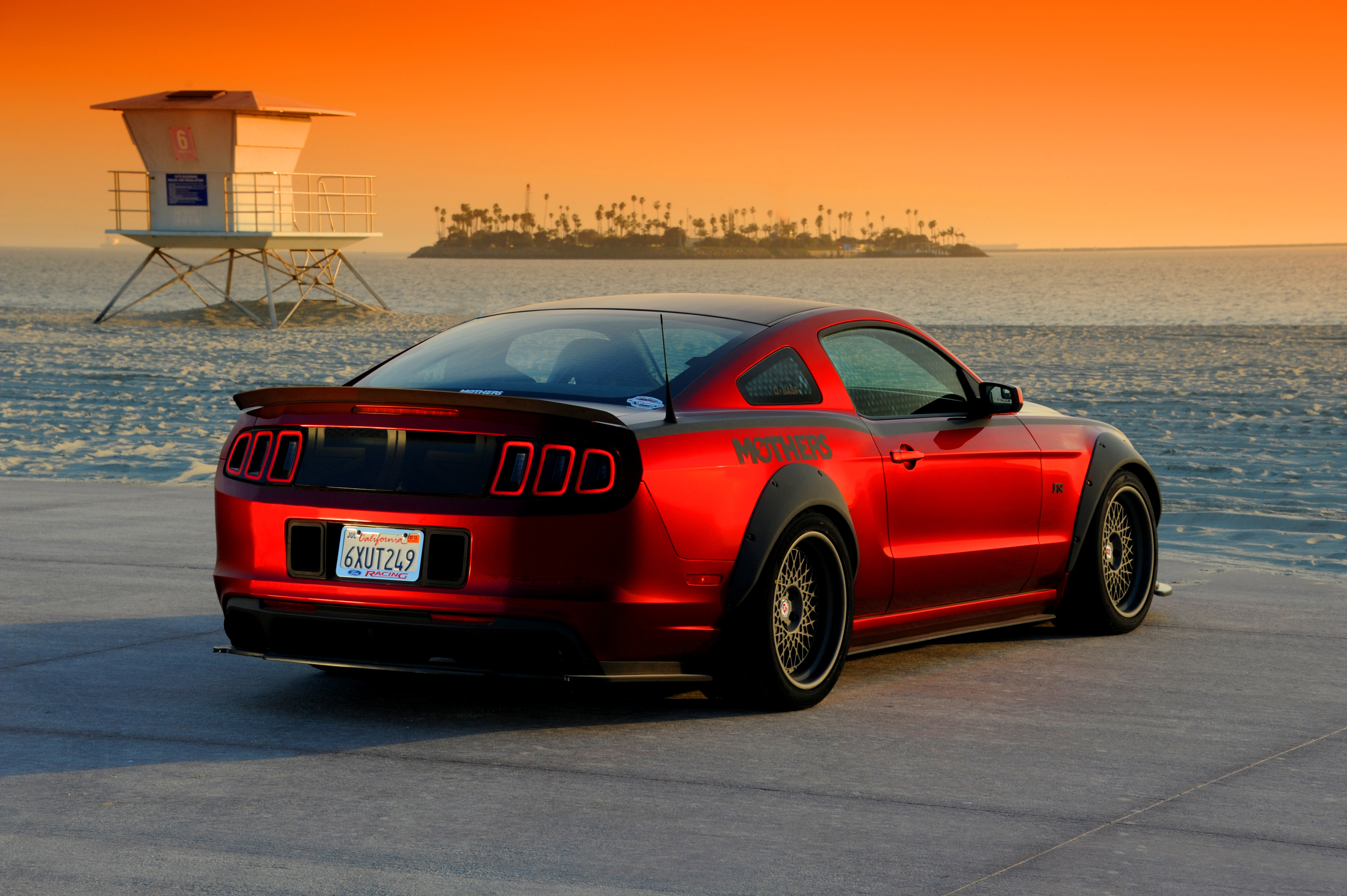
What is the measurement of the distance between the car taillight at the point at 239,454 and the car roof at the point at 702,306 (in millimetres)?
1199

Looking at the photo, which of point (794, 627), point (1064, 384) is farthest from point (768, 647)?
point (1064, 384)

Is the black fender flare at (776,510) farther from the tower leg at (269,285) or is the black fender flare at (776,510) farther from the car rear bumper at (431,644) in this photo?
the tower leg at (269,285)

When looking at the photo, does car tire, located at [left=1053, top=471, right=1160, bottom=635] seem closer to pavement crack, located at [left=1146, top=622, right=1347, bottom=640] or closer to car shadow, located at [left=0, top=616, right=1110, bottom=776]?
pavement crack, located at [left=1146, top=622, right=1347, bottom=640]

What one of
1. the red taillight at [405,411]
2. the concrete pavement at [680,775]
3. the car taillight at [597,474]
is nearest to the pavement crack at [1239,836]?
the concrete pavement at [680,775]

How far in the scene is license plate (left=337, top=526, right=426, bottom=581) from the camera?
207 inches

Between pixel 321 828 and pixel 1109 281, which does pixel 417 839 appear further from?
pixel 1109 281

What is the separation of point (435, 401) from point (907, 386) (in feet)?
7.96

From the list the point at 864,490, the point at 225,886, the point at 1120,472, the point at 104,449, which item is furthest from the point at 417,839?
the point at 104,449

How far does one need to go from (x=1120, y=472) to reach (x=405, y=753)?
3953 millimetres

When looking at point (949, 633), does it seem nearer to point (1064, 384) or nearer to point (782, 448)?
point (782, 448)

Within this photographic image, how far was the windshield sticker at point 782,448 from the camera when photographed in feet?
18.5

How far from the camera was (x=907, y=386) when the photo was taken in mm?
6941

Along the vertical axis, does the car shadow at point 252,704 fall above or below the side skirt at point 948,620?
below

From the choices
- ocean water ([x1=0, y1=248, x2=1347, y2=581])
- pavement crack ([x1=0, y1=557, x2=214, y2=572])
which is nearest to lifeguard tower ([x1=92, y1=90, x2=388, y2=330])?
ocean water ([x1=0, y1=248, x2=1347, y2=581])
